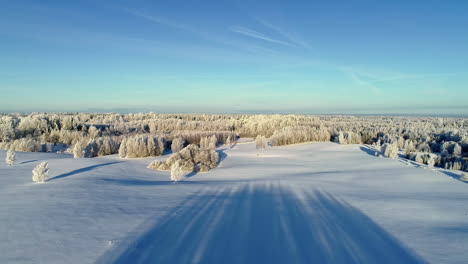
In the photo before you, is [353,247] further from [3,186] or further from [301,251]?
[3,186]

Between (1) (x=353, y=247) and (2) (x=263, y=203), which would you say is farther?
(2) (x=263, y=203)

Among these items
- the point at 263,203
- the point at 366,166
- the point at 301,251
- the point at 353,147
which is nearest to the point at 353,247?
the point at 301,251

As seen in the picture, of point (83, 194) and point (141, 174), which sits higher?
point (83, 194)

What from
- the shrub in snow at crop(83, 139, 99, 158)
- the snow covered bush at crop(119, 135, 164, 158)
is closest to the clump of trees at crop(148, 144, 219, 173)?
the snow covered bush at crop(119, 135, 164, 158)

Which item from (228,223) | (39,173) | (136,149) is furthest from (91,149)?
(228,223)

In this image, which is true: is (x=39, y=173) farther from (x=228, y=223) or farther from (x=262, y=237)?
(x=262, y=237)

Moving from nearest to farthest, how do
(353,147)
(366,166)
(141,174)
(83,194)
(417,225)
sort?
1. (417,225)
2. (83,194)
3. (141,174)
4. (366,166)
5. (353,147)
